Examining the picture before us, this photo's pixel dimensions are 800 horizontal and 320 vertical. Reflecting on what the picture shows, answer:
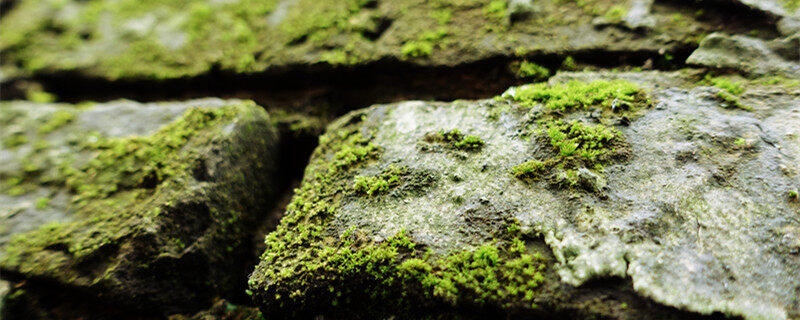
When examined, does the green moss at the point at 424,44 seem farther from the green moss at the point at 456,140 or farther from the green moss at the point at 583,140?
the green moss at the point at 583,140

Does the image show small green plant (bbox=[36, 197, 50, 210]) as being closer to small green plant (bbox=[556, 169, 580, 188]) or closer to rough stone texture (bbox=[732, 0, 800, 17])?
small green plant (bbox=[556, 169, 580, 188])

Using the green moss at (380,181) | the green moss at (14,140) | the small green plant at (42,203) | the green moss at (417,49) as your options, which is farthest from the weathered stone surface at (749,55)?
the green moss at (14,140)

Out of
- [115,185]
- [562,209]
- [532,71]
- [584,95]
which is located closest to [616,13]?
[532,71]

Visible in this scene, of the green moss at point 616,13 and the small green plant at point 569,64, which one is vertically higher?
the green moss at point 616,13

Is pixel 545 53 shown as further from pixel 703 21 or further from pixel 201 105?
pixel 201 105

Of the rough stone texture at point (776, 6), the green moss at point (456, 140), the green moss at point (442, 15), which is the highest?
the rough stone texture at point (776, 6)

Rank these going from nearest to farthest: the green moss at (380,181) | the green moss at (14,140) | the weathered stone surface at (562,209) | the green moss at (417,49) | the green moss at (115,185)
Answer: the weathered stone surface at (562,209), the green moss at (380,181), the green moss at (115,185), the green moss at (417,49), the green moss at (14,140)
